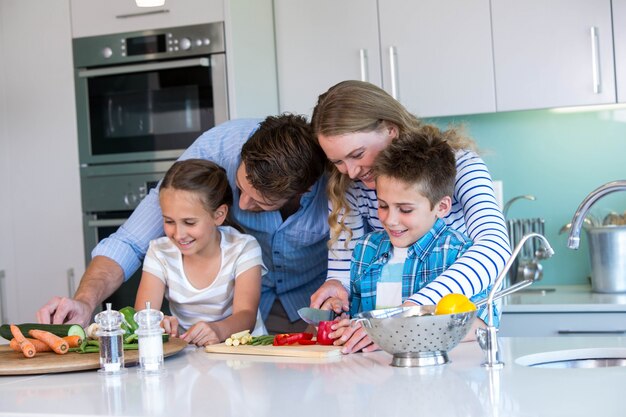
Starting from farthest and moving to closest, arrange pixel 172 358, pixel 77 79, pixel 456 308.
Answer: pixel 77 79 < pixel 172 358 < pixel 456 308

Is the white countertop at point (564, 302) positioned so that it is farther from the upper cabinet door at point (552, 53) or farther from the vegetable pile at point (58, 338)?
the vegetable pile at point (58, 338)

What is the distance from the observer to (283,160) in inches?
89.8

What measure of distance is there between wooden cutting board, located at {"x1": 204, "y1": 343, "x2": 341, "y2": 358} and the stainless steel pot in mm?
1654

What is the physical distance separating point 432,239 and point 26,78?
213 cm

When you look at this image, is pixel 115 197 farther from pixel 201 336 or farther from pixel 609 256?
pixel 609 256

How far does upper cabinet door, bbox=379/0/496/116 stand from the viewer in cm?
336

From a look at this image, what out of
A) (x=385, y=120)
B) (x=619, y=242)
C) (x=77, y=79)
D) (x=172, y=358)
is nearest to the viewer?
(x=172, y=358)

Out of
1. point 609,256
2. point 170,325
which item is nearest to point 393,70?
point 609,256

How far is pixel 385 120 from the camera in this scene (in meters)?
2.22

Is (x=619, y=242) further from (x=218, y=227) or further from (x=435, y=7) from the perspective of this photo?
(x=218, y=227)

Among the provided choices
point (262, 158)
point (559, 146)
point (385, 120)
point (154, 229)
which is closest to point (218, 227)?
point (154, 229)

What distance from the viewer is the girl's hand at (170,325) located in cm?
223

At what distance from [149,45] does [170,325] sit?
148 cm

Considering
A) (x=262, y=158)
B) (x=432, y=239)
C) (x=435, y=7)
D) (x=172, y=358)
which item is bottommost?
(x=172, y=358)
